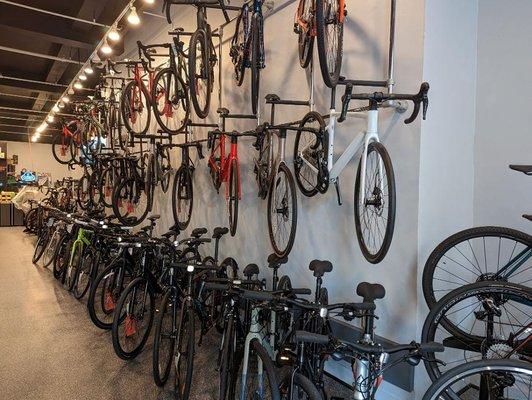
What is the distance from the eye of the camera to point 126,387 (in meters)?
2.37

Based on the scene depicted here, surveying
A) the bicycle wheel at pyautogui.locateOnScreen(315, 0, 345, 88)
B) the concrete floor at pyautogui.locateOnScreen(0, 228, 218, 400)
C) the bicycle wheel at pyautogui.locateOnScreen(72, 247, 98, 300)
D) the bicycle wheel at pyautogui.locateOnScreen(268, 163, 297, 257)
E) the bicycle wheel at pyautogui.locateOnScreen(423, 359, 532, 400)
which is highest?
the bicycle wheel at pyautogui.locateOnScreen(315, 0, 345, 88)

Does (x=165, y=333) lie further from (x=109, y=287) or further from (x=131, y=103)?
(x=131, y=103)

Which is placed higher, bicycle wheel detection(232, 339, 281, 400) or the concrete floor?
bicycle wheel detection(232, 339, 281, 400)

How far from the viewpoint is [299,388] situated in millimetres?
1563

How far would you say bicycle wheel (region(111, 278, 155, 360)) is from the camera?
271 cm

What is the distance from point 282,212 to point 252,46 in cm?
133

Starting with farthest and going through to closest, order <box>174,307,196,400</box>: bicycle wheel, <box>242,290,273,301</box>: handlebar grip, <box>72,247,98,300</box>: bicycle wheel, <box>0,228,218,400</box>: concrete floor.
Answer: <box>72,247,98,300</box>: bicycle wheel, <box>0,228,218,400</box>: concrete floor, <box>174,307,196,400</box>: bicycle wheel, <box>242,290,273,301</box>: handlebar grip

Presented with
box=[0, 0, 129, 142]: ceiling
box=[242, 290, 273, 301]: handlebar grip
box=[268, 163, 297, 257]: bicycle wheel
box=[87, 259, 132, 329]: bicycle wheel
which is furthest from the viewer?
box=[0, 0, 129, 142]: ceiling

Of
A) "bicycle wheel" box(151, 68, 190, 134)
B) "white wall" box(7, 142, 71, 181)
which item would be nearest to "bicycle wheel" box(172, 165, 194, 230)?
"bicycle wheel" box(151, 68, 190, 134)

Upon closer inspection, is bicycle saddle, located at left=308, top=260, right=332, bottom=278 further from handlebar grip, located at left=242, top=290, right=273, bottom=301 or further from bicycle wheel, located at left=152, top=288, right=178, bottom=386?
bicycle wheel, located at left=152, top=288, right=178, bottom=386

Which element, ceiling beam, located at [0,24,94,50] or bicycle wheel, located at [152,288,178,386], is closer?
bicycle wheel, located at [152,288,178,386]

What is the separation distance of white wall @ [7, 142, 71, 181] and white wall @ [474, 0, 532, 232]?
50.9ft

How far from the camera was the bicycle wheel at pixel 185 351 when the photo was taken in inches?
81.3

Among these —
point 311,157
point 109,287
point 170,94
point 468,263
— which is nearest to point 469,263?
point 468,263
